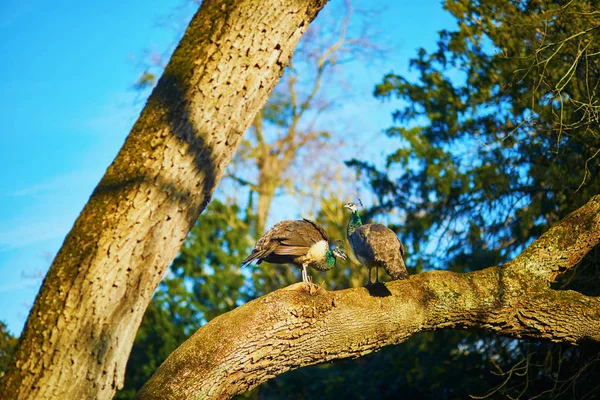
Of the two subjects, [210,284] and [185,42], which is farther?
[210,284]

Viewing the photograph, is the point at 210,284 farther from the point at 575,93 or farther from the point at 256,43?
the point at 256,43

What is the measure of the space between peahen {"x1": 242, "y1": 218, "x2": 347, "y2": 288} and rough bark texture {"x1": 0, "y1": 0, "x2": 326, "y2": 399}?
2131mm

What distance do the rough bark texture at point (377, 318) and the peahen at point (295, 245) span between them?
2.96ft

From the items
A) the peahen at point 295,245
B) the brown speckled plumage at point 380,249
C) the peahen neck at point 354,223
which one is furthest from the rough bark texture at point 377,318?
the peahen neck at point 354,223

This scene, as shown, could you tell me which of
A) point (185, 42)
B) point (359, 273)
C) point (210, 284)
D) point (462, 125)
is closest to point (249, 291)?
point (210, 284)

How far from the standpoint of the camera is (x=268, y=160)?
20.9 m

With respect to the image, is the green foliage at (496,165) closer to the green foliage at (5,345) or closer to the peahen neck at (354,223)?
the peahen neck at (354,223)

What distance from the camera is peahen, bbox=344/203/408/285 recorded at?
488cm

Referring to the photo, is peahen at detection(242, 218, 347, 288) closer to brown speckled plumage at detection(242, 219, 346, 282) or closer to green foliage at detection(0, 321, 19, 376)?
brown speckled plumage at detection(242, 219, 346, 282)

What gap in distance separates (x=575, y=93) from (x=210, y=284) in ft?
24.9

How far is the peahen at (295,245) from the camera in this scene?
213 inches

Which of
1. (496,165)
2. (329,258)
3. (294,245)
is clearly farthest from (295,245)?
(496,165)

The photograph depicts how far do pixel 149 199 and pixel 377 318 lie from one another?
7.12ft

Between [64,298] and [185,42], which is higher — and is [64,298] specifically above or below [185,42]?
below
